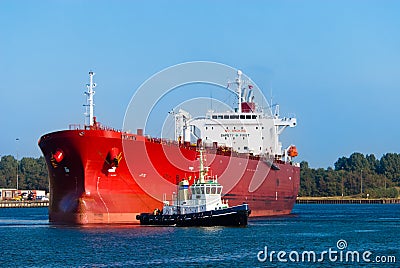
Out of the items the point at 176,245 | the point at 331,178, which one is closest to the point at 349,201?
the point at 331,178

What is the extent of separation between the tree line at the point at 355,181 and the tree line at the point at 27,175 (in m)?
49.6

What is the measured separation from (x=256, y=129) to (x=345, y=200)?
78.7 meters

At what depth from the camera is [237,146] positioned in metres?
60.7

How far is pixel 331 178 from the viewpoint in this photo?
491ft

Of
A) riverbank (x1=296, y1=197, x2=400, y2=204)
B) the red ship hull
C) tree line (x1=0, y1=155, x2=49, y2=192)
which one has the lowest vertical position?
riverbank (x1=296, y1=197, x2=400, y2=204)

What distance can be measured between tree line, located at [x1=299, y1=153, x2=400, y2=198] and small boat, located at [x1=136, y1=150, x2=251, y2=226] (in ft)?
347

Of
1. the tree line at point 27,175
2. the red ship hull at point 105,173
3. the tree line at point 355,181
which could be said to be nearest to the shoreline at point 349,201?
the tree line at point 355,181

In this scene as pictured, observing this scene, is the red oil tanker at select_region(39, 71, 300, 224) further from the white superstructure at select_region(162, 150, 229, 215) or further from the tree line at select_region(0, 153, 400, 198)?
the tree line at select_region(0, 153, 400, 198)

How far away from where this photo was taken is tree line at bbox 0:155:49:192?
13825 centimetres

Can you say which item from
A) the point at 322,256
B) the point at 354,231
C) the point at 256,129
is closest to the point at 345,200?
the point at 256,129

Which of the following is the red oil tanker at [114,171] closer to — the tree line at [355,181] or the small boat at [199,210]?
the small boat at [199,210]

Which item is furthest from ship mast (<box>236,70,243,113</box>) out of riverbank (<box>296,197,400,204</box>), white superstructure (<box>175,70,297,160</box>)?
riverbank (<box>296,197,400,204</box>)

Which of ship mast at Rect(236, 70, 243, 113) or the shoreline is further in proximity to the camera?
the shoreline

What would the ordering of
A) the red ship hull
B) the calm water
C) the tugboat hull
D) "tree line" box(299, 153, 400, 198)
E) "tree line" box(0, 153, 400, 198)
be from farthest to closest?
"tree line" box(299, 153, 400, 198), "tree line" box(0, 153, 400, 198), the red ship hull, the tugboat hull, the calm water
